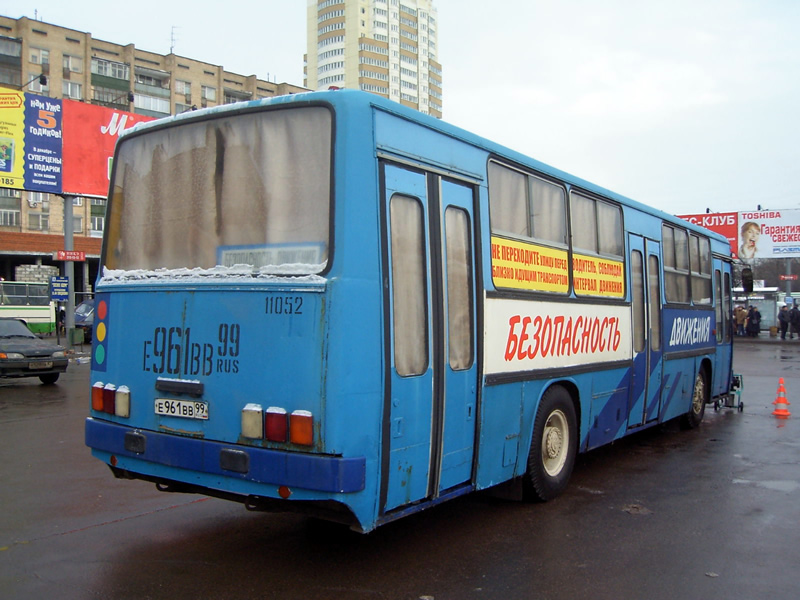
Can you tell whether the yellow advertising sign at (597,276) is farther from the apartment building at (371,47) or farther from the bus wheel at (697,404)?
the apartment building at (371,47)

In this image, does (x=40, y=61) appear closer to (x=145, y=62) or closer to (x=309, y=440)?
(x=145, y=62)

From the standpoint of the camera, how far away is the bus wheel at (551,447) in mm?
6777

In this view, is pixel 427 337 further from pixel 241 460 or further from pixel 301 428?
pixel 241 460

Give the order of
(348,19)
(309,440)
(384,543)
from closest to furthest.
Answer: (309,440) < (384,543) < (348,19)

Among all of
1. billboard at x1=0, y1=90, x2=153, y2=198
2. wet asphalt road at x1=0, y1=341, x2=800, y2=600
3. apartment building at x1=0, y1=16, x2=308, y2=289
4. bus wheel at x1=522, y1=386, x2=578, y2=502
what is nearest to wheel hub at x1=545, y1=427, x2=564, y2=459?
bus wheel at x1=522, y1=386, x2=578, y2=502

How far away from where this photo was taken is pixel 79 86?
6781cm

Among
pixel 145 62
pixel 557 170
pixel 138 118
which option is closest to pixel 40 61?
pixel 145 62

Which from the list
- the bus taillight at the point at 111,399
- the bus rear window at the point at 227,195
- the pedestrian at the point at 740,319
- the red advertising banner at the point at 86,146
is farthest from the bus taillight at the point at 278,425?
the pedestrian at the point at 740,319

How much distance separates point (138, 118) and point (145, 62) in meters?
49.5

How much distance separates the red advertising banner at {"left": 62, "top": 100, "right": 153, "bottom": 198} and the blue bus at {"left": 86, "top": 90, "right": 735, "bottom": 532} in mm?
21237

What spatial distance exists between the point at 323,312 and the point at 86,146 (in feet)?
78.2

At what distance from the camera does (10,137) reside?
23.8 meters

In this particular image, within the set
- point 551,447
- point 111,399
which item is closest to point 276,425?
point 111,399

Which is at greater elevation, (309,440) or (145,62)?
(145,62)
